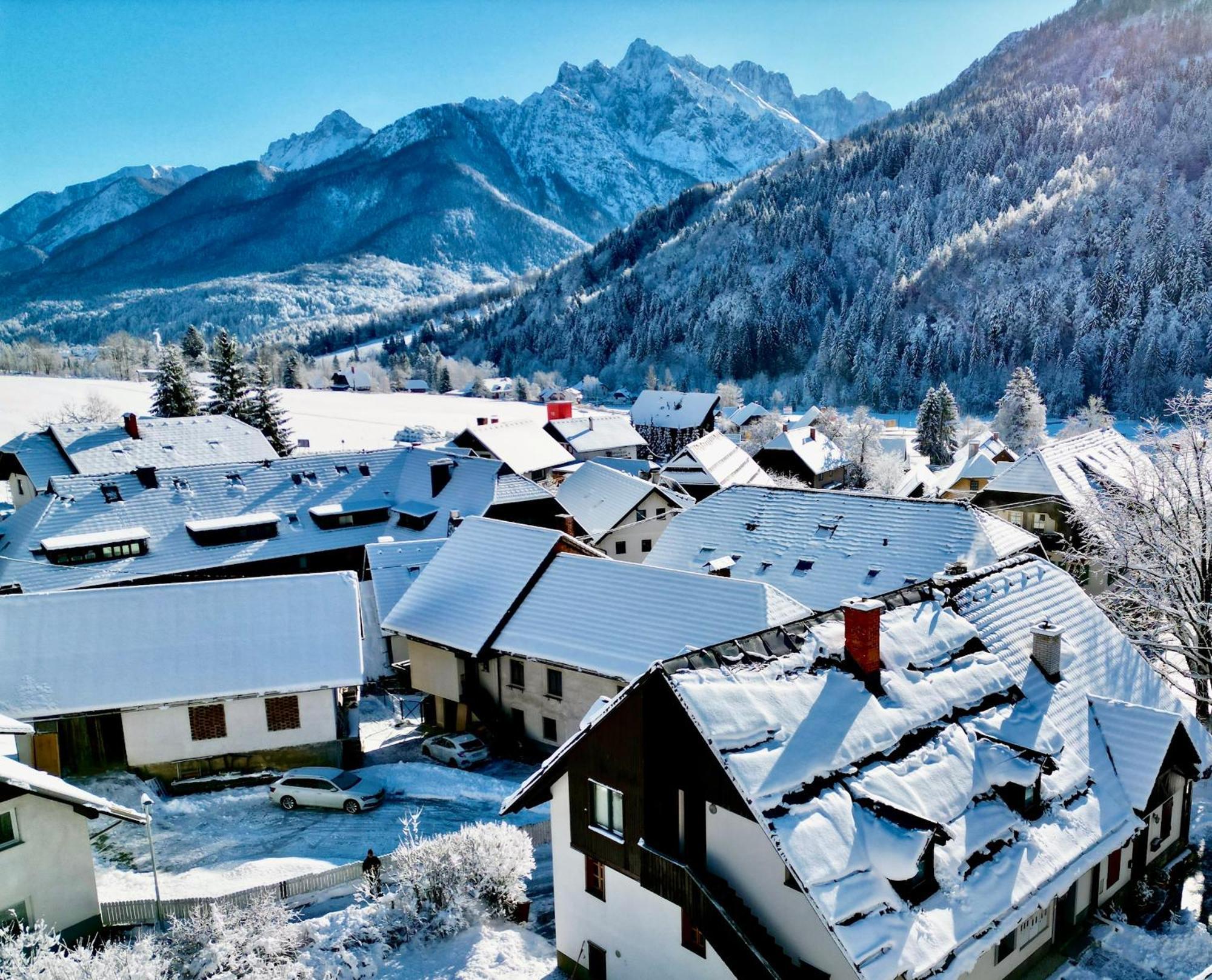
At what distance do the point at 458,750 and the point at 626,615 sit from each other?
7495 mm

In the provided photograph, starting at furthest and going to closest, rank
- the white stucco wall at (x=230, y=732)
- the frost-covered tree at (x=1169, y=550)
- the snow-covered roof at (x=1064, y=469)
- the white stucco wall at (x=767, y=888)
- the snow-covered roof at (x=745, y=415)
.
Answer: the snow-covered roof at (x=745, y=415), the snow-covered roof at (x=1064, y=469), the frost-covered tree at (x=1169, y=550), the white stucco wall at (x=230, y=732), the white stucco wall at (x=767, y=888)

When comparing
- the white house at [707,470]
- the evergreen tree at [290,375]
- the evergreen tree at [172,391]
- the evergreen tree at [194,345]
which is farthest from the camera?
the evergreen tree at [290,375]

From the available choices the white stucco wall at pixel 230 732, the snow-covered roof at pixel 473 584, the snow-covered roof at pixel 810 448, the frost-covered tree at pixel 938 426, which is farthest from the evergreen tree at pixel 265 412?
the frost-covered tree at pixel 938 426

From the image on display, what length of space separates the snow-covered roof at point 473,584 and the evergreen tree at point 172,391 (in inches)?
2197

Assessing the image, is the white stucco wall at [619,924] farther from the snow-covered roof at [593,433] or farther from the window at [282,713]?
the snow-covered roof at [593,433]

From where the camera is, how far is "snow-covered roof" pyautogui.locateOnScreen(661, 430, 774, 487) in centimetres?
6650

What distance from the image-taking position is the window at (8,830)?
16.2 m

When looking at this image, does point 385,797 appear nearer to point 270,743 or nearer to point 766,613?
point 270,743

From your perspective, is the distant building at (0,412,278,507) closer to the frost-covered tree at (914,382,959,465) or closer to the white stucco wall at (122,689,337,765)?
the white stucco wall at (122,689,337,765)

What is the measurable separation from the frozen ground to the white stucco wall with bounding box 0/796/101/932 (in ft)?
3.13

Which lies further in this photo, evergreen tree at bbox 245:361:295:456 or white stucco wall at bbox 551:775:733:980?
evergreen tree at bbox 245:361:295:456

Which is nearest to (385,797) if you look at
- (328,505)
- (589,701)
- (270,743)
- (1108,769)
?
(270,743)

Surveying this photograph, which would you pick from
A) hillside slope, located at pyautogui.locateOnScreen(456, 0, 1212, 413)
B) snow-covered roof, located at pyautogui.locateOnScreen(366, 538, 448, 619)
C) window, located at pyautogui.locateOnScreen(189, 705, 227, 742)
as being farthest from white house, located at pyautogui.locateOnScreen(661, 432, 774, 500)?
hillside slope, located at pyautogui.locateOnScreen(456, 0, 1212, 413)

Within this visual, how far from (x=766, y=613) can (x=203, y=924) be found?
1632 cm
